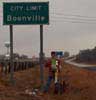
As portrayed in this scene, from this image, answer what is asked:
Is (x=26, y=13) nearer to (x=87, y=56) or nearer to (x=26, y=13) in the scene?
(x=26, y=13)

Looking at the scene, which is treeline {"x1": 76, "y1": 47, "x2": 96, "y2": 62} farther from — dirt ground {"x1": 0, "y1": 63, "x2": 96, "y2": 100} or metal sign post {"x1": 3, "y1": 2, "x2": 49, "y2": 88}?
metal sign post {"x1": 3, "y1": 2, "x2": 49, "y2": 88}

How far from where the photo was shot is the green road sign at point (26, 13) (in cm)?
2756

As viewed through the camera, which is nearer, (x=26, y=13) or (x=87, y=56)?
(x=26, y=13)

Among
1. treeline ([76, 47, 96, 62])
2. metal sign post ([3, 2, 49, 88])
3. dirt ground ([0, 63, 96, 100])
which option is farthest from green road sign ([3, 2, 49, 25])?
treeline ([76, 47, 96, 62])

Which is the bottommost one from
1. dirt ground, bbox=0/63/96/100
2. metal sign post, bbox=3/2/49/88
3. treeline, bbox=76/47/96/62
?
treeline, bbox=76/47/96/62

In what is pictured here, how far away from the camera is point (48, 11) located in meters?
27.6

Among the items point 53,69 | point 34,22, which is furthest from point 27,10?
point 53,69

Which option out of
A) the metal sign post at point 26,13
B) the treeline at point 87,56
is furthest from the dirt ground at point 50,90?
the treeline at point 87,56

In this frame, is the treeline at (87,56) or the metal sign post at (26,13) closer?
the metal sign post at (26,13)

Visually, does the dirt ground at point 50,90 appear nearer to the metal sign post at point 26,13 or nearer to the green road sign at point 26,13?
the metal sign post at point 26,13

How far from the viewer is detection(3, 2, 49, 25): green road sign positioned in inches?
1085

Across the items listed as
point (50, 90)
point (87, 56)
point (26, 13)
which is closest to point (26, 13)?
point (26, 13)

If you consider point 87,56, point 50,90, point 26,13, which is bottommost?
point 87,56

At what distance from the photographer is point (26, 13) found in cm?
2762
